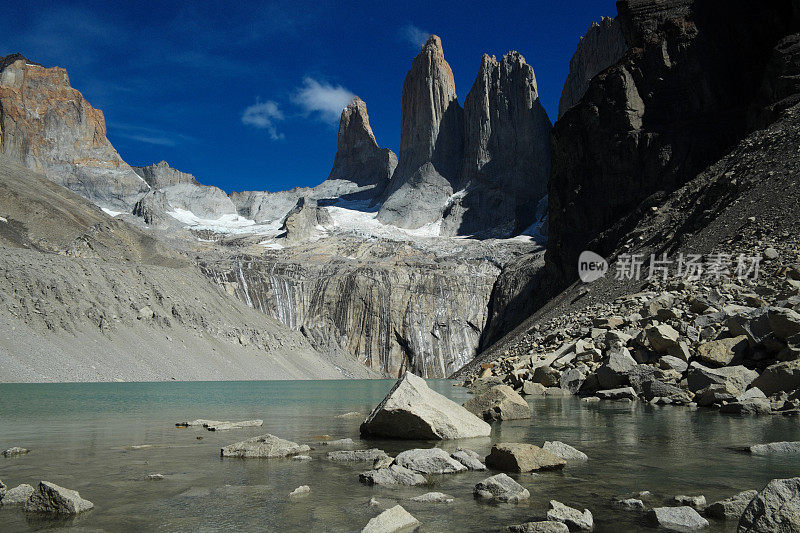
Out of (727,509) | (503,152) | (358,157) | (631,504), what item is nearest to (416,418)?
(631,504)

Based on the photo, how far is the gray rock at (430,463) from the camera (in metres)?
7.03

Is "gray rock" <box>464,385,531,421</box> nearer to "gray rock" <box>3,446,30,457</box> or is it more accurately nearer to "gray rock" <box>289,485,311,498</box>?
"gray rock" <box>289,485,311,498</box>

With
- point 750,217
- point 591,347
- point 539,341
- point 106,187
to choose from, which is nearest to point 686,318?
point 591,347

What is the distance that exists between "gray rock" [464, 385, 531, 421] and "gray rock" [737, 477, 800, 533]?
9383 millimetres

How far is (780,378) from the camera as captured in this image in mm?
12633

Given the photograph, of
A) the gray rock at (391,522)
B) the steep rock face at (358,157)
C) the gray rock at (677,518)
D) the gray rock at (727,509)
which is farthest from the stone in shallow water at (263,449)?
the steep rock face at (358,157)

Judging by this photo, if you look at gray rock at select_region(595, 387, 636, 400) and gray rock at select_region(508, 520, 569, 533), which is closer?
gray rock at select_region(508, 520, 569, 533)

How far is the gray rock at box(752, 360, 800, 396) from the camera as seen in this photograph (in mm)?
12383

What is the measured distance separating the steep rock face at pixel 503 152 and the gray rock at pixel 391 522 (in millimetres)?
119485

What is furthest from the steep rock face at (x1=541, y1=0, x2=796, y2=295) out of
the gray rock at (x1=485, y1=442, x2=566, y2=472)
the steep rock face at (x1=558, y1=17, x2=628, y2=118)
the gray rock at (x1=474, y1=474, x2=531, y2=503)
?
the steep rock face at (x1=558, y1=17, x2=628, y2=118)

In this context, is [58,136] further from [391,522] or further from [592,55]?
[391,522]

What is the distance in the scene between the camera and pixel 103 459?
7.90m

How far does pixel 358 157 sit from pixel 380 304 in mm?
95848

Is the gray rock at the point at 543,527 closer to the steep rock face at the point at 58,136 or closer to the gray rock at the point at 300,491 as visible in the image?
the gray rock at the point at 300,491
